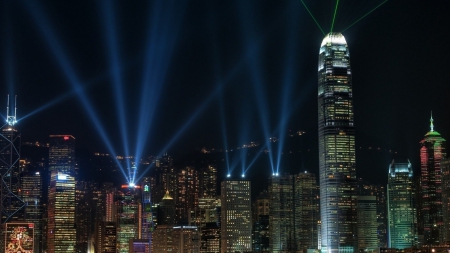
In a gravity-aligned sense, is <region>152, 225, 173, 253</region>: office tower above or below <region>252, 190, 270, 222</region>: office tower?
below

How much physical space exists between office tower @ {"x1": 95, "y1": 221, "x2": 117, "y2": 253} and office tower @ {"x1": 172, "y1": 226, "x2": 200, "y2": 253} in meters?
8.10

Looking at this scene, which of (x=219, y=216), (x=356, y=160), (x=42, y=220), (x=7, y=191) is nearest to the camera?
(x=7, y=191)

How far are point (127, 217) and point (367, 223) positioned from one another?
25675 millimetres

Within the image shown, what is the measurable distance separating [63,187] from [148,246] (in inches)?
425

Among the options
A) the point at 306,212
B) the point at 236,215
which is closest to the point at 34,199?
the point at 236,215

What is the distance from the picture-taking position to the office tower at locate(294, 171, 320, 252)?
78562mm

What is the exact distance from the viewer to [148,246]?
82.3 metres

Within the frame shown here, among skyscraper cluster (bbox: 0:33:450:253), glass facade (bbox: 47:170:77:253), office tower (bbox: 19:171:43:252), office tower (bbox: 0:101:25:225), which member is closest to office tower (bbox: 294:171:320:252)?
skyscraper cluster (bbox: 0:33:450:253)

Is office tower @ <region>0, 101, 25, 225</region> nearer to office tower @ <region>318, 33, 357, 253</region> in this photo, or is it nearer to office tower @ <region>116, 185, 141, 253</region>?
office tower @ <region>318, 33, 357, 253</region>

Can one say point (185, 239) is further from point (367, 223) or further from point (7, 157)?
point (7, 157)

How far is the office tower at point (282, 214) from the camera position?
260 feet

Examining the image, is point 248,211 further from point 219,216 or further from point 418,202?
point 418,202

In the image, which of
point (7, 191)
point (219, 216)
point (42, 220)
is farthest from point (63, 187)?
point (7, 191)

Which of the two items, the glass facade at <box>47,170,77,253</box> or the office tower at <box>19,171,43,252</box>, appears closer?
the office tower at <box>19,171,43,252</box>
